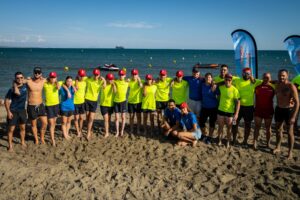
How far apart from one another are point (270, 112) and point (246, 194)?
2.66 m

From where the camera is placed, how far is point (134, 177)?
620 cm

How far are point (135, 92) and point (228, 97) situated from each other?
2.81 metres

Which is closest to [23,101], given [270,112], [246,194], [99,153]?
[99,153]

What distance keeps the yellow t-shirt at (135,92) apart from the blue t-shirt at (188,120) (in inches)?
58.6

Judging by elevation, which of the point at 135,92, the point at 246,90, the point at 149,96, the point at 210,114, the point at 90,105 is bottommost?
the point at 210,114

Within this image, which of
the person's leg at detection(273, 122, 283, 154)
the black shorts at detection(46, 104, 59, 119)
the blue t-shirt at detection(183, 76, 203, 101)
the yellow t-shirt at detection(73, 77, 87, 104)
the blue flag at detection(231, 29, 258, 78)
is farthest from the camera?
the blue flag at detection(231, 29, 258, 78)

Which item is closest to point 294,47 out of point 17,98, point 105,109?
point 105,109

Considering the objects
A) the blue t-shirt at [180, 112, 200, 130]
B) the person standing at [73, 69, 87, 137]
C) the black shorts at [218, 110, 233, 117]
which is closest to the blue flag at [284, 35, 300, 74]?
the black shorts at [218, 110, 233, 117]

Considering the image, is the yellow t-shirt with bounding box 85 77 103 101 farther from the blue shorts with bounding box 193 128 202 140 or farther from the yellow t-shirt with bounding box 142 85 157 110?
the blue shorts with bounding box 193 128 202 140

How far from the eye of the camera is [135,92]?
28.2ft

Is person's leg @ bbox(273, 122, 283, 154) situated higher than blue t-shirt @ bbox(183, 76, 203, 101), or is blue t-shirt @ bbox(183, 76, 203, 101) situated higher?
blue t-shirt @ bbox(183, 76, 203, 101)

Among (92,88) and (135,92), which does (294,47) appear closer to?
(135,92)

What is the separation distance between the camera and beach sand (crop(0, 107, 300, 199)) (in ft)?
18.4

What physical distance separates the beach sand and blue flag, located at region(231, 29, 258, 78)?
288cm
